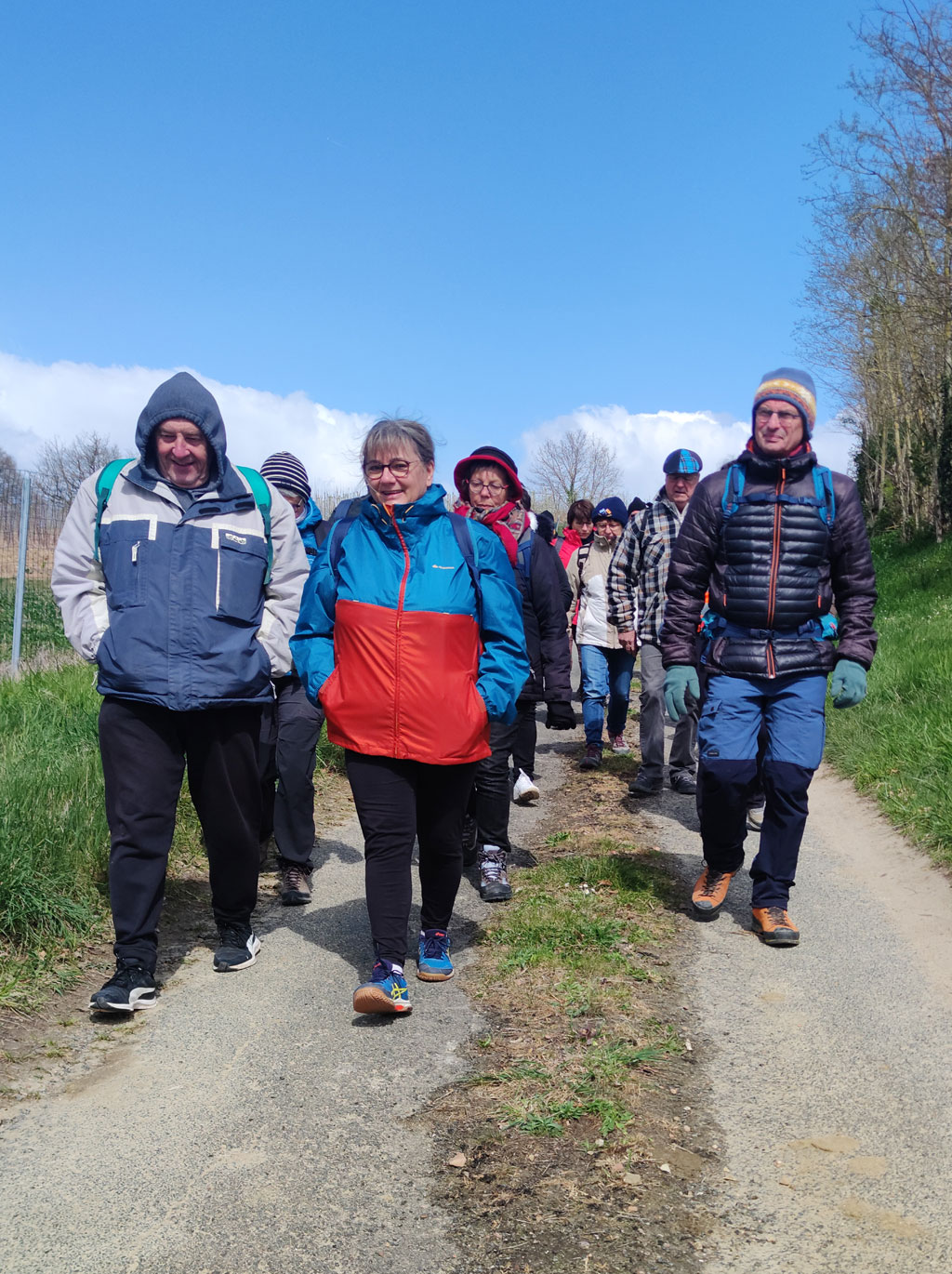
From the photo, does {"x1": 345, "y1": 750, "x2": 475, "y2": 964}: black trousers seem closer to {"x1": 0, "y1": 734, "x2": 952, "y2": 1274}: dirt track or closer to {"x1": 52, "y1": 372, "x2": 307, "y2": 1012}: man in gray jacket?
{"x1": 0, "y1": 734, "x2": 952, "y2": 1274}: dirt track

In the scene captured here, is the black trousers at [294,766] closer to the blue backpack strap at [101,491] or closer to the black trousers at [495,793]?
the black trousers at [495,793]

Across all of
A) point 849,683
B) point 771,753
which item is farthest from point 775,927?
point 849,683

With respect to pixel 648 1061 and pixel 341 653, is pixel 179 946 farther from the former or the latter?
pixel 648 1061

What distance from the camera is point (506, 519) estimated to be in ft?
19.1

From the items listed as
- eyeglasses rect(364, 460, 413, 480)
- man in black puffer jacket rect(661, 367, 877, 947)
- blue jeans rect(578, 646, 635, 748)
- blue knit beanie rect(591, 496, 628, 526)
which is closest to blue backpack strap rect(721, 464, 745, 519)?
man in black puffer jacket rect(661, 367, 877, 947)

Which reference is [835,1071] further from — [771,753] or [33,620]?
[33,620]

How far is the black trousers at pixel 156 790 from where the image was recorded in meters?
3.96

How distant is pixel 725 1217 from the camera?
262 cm

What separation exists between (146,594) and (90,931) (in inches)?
57.6

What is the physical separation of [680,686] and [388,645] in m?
1.59

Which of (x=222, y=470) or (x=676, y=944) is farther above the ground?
(x=222, y=470)

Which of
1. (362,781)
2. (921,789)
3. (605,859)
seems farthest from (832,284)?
(362,781)

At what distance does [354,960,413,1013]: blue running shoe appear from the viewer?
145 inches

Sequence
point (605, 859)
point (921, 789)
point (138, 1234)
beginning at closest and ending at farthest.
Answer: point (138, 1234)
point (605, 859)
point (921, 789)
